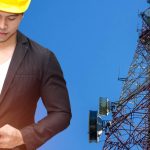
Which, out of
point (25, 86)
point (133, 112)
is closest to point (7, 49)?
point (25, 86)

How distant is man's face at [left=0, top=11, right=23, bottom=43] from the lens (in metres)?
2.09

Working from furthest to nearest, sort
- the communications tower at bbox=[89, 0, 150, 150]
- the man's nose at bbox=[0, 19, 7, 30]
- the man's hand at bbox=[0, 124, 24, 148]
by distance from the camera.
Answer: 1. the communications tower at bbox=[89, 0, 150, 150]
2. the man's nose at bbox=[0, 19, 7, 30]
3. the man's hand at bbox=[0, 124, 24, 148]

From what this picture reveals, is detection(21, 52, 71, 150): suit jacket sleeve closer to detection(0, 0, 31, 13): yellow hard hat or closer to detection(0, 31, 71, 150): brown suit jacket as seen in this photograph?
detection(0, 31, 71, 150): brown suit jacket

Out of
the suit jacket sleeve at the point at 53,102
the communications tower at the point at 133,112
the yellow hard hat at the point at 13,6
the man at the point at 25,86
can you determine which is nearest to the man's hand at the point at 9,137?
the man at the point at 25,86

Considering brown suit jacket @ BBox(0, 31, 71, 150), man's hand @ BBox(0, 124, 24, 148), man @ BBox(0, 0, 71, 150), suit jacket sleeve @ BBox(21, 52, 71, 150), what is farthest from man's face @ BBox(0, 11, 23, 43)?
A: man's hand @ BBox(0, 124, 24, 148)

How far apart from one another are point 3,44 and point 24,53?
10 centimetres

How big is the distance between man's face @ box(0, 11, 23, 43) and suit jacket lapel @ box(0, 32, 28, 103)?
0.30 feet

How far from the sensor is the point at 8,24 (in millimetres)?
2104

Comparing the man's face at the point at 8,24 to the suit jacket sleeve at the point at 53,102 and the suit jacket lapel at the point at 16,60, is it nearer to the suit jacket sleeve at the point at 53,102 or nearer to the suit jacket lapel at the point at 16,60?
the suit jacket lapel at the point at 16,60

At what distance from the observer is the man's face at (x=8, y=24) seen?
2.09 m

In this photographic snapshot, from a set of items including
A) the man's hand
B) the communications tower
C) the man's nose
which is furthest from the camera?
the communications tower

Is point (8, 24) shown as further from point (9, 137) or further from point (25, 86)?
point (9, 137)

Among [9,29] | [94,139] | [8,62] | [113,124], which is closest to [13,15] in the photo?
[9,29]

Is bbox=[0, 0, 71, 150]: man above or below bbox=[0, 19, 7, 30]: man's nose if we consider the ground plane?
below
